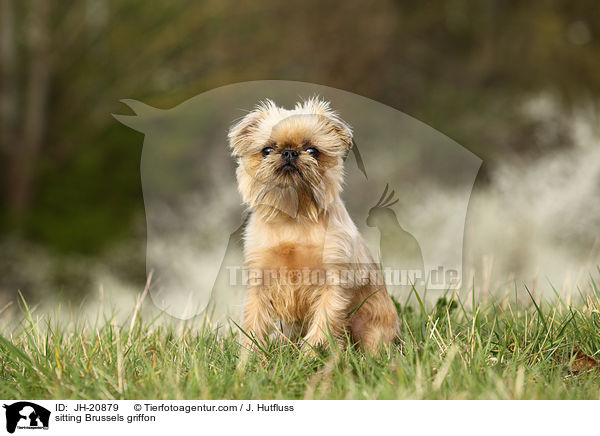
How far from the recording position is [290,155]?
133 inches

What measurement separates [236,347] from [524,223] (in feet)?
11.0

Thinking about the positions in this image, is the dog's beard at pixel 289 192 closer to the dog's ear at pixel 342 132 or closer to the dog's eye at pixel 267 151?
the dog's eye at pixel 267 151

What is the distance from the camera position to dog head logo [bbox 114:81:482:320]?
12.7ft

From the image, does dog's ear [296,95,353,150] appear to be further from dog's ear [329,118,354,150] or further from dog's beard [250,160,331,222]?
dog's beard [250,160,331,222]

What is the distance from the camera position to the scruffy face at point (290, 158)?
3385 mm

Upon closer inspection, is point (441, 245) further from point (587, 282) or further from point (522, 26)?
point (522, 26)
